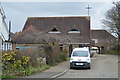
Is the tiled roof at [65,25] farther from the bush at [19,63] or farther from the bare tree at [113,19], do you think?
the bush at [19,63]

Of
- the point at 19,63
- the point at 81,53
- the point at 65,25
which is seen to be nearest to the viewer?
the point at 19,63

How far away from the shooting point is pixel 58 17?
149 feet

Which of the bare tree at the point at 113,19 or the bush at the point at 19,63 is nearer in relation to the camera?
the bush at the point at 19,63

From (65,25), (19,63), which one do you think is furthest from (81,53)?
(65,25)

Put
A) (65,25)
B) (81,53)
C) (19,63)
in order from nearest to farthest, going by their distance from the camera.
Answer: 1. (19,63)
2. (81,53)
3. (65,25)

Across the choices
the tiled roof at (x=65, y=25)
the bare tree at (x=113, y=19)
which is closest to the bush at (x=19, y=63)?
the tiled roof at (x=65, y=25)

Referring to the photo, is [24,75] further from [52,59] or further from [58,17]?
[58,17]

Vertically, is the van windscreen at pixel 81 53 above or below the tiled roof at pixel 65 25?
below

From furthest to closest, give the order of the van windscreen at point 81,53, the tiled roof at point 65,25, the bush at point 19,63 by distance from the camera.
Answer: the tiled roof at point 65,25 < the van windscreen at point 81,53 < the bush at point 19,63

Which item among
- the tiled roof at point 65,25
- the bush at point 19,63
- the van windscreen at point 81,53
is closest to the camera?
the bush at point 19,63

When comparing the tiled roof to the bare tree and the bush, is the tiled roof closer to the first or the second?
the bare tree

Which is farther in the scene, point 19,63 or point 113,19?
point 113,19

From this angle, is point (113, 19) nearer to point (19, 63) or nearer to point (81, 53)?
point (81, 53)

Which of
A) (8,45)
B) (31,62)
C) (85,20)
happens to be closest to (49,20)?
(85,20)
